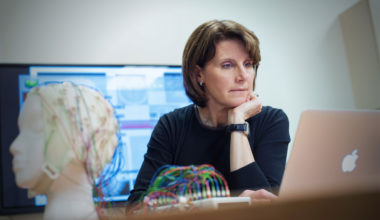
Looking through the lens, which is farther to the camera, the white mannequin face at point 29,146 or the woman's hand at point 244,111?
the woman's hand at point 244,111

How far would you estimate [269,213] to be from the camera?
41 cm

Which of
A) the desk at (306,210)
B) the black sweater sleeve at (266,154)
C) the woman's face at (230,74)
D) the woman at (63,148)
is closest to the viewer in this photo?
the desk at (306,210)

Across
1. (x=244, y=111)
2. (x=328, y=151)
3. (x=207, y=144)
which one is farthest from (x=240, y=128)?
(x=328, y=151)

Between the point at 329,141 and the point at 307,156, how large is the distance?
0.07 meters

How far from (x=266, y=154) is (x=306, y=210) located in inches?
31.0

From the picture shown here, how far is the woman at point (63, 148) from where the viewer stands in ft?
2.01

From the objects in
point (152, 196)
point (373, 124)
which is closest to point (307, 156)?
point (373, 124)

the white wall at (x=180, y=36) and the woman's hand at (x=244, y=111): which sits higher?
the white wall at (x=180, y=36)

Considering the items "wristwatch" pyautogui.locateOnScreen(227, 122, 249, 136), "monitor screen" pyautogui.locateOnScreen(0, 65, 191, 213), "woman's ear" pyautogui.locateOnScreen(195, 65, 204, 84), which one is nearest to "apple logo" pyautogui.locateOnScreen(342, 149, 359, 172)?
"wristwatch" pyautogui.locateOnScreen(227, 122, 249, 136)

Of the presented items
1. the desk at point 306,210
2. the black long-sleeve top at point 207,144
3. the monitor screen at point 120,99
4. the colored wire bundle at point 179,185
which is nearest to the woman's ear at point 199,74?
the black long-sleeve top at point 207,144

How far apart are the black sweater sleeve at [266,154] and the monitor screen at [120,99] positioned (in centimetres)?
58

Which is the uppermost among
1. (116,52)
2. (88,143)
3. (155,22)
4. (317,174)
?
(155,22)

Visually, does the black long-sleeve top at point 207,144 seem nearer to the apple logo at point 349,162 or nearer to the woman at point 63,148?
the apple logo at point 349,162

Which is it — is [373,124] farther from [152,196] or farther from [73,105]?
[73,105]
